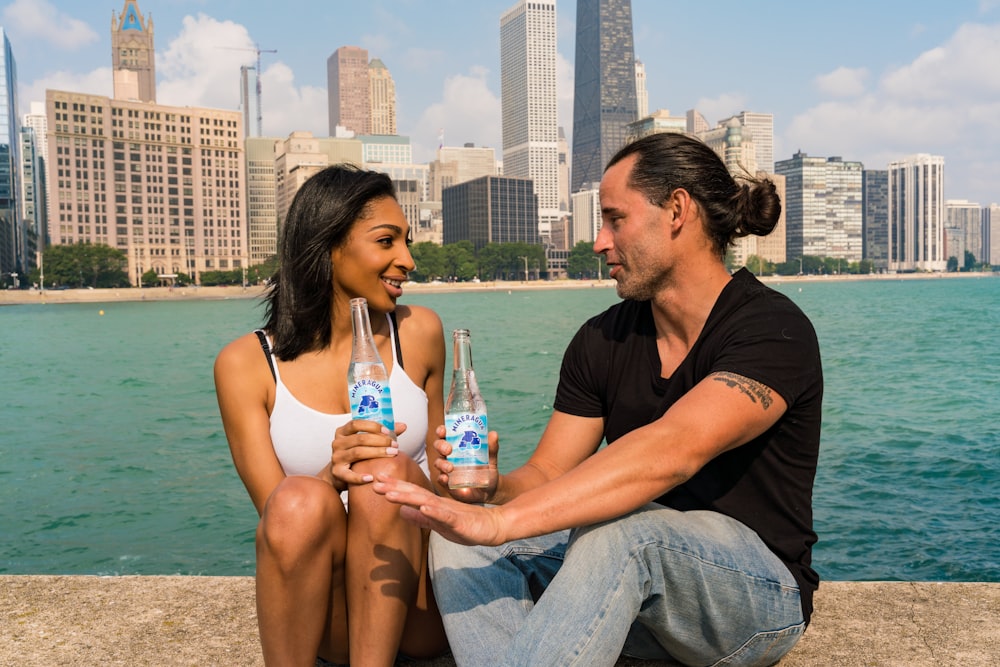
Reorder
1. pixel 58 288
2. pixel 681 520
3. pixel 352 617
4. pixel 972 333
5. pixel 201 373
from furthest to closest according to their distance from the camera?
pixel 58 288
pixel 972 333
pixel 201 373
pixel 352 617
pixel 681 520

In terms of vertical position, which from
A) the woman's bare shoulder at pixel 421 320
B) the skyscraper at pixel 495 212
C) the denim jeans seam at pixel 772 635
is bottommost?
the denim jeans seam at pixel 772 635

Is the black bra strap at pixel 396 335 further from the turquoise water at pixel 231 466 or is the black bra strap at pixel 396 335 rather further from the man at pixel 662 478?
the turquoise water at pixel 231 466

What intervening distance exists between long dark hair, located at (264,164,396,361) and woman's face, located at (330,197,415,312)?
0.08 feet

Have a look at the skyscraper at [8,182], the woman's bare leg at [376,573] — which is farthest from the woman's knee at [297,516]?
the skyscraper at [8,182]

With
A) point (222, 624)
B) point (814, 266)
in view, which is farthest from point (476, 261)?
point (222, 624)

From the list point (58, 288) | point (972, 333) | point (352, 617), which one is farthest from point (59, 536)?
point (58, 288)

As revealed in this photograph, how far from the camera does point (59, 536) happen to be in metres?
10.9

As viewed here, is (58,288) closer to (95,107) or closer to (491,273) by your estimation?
(95,107)

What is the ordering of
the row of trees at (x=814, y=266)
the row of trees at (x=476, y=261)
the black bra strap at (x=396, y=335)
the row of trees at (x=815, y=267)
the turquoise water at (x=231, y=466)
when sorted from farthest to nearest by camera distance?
the row of trees at (x=815, y=267) < the row of trees at (x=814, y=266) < the row of trees at (x=476, y=261) < the turquoise water at (x=231, y=466) < the black bra strap at (x=396, y=335)

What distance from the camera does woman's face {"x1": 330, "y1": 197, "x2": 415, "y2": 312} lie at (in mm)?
3402

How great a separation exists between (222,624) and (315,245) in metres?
1.40

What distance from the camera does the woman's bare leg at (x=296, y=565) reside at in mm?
2543

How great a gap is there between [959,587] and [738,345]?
166 centimetres

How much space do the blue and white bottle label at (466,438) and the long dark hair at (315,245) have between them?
2.97 ft
